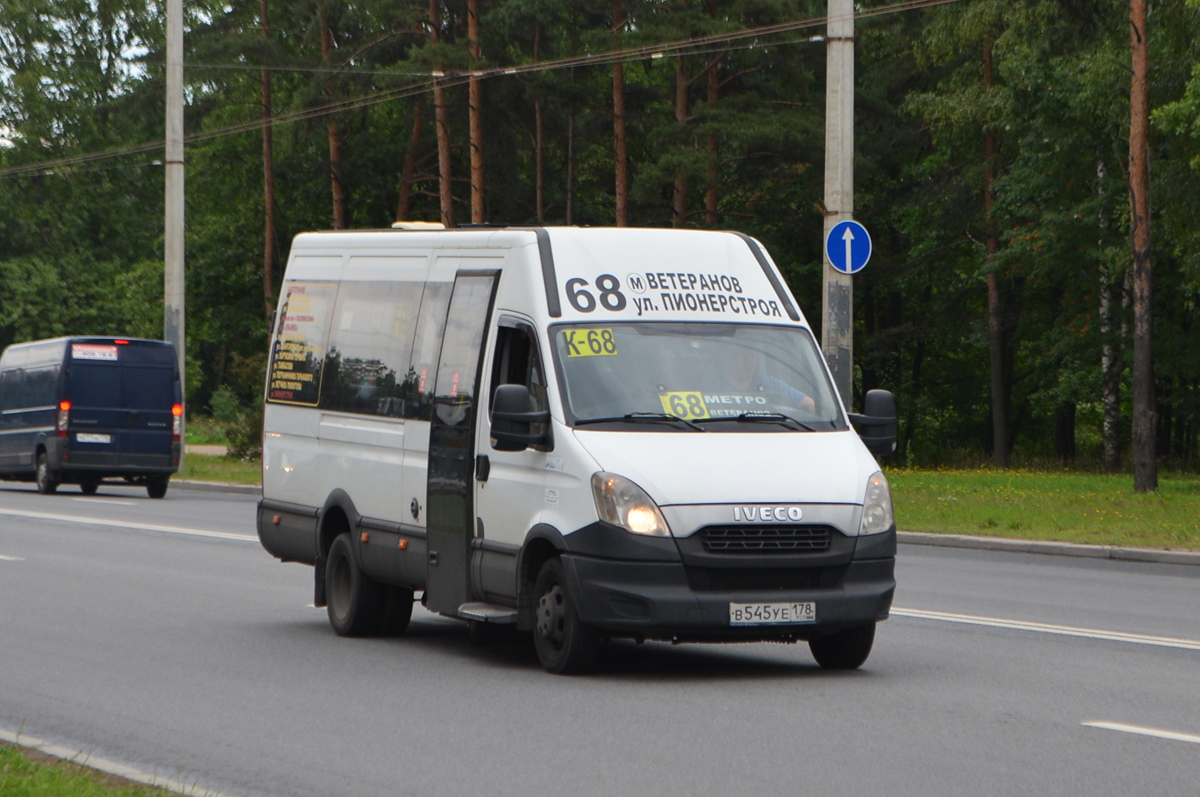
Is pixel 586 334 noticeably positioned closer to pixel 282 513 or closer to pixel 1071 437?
pixel 282 513

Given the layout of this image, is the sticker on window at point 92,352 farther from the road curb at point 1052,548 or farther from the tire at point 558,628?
the tire at point 558,628

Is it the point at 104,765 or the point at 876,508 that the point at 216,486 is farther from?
the point at 104,765

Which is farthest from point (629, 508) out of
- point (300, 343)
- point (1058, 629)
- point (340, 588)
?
point (300, 343)

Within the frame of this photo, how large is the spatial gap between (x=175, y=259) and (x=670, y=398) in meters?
26.2

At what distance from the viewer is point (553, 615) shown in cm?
948

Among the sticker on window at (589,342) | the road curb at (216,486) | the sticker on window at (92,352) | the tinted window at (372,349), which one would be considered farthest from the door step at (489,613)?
the sticker on window at (92,352)

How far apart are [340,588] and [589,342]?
293cm

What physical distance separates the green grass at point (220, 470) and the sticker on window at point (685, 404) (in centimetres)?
2266

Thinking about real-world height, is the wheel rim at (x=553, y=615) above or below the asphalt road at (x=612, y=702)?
above

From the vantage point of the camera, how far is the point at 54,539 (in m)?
20.1

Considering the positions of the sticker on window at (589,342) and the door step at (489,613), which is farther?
the sticker on window at (589,342)

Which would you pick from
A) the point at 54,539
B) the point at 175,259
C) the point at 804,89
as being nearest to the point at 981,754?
the point at 54,539

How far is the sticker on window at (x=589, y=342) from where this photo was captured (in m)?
9.93

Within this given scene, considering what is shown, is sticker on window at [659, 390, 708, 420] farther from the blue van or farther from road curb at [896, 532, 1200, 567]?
the blue van
